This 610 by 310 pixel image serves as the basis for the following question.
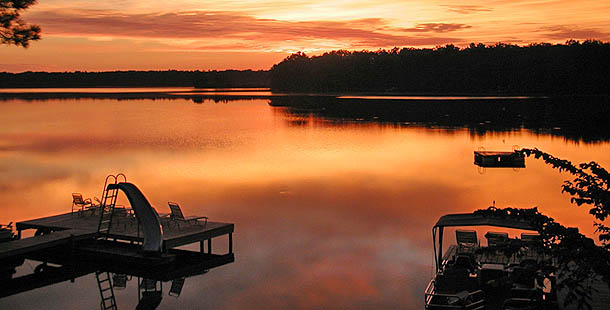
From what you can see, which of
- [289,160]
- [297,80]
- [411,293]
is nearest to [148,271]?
[411,293]

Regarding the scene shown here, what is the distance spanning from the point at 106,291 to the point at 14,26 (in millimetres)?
8795

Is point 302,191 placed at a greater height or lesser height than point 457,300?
lesser

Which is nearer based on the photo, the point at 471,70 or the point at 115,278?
the point at 115,278

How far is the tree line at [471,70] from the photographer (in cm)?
11881

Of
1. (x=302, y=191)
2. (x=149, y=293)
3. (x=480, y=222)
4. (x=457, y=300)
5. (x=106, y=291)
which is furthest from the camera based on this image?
(x=302, y=191)

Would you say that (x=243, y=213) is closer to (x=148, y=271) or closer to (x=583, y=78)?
(x=148, y=271)

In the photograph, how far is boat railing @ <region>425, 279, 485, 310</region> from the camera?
11.8 m

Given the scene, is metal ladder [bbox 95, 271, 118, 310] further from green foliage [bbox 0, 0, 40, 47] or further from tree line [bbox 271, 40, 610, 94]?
tree line [bbox 271, 40, 610, 94]

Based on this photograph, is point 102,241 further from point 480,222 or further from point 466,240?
point 480,222

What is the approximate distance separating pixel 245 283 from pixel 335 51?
17260 cm

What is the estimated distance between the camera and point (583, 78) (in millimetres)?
117500

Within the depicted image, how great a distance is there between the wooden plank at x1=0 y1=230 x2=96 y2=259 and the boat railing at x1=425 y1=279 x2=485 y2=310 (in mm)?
9362

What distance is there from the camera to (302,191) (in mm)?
27656

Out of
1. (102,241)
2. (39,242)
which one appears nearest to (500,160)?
(102,241)
